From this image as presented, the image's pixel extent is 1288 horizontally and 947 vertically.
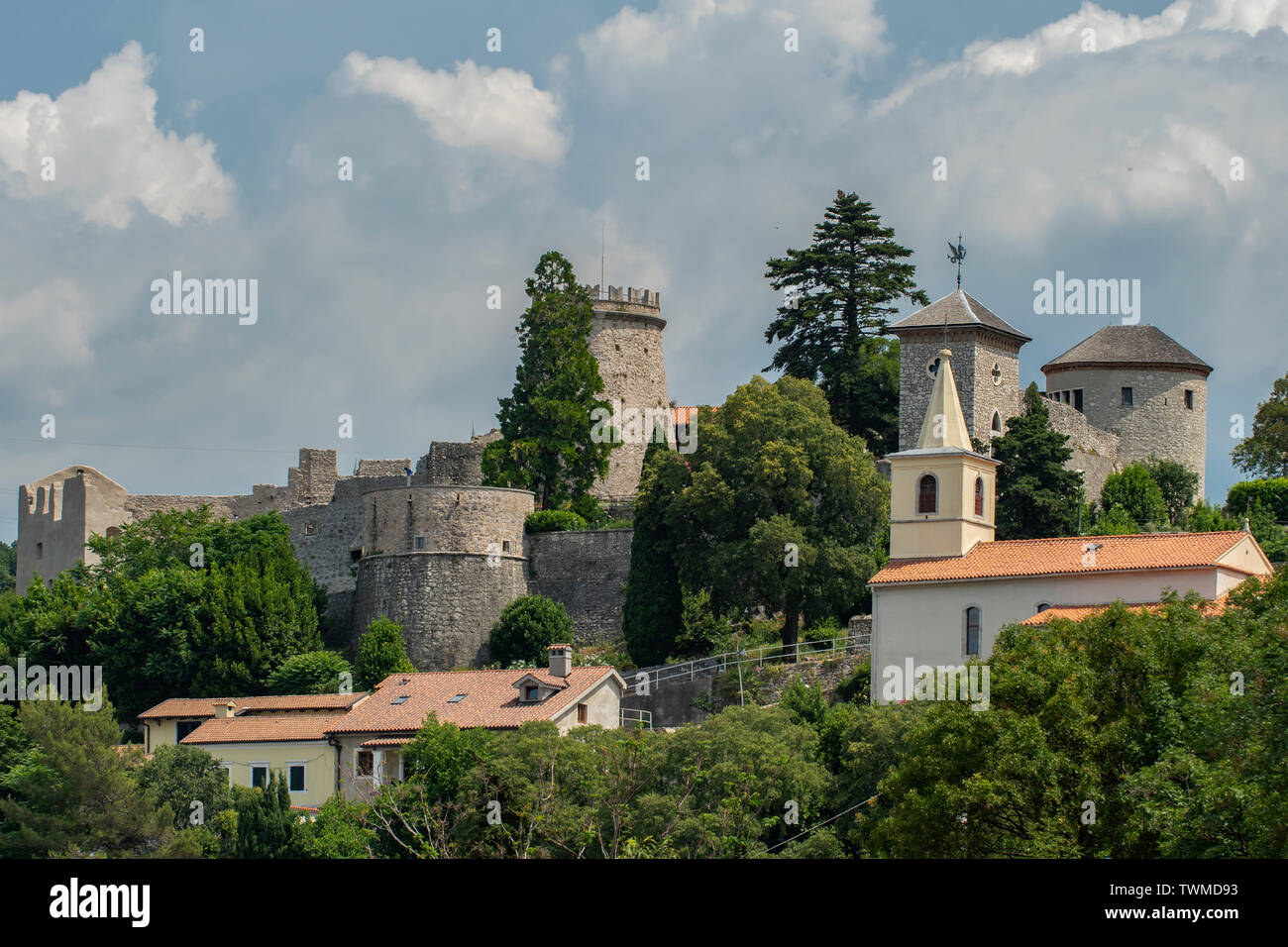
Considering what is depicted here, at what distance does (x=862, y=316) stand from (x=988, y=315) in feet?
16.1

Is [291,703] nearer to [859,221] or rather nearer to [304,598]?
[304,598]

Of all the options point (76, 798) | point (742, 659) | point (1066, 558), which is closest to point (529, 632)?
point (742, 659)

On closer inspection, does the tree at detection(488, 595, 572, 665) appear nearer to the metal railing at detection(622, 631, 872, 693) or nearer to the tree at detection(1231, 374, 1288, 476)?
the metal railing at detection(622, 631, 872, 693)

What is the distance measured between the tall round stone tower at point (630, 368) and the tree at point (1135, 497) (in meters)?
14.9

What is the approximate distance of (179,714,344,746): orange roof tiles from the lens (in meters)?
45.8

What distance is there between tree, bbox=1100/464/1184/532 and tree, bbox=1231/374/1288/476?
17.2 feet

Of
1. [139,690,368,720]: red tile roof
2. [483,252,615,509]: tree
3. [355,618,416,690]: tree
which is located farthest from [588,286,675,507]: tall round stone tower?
[139,690,368,720]: red tile roof

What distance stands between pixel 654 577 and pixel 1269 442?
21819mm

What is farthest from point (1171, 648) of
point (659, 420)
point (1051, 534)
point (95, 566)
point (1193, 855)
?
point (95, 566)

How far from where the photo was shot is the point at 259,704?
1941 inches

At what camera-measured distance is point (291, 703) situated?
159 feet

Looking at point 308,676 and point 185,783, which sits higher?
point 308,676

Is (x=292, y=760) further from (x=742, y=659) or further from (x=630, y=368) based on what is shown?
(x=630, y=368)

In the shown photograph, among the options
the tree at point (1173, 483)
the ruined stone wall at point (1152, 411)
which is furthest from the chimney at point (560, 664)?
the ruined stone wall at point (1152, 411)
